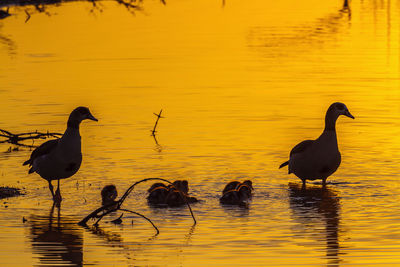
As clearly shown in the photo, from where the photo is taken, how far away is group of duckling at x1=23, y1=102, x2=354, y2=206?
1562cm

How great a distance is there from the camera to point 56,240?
1378cm

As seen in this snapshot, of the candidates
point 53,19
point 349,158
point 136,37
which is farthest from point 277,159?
point 53,19

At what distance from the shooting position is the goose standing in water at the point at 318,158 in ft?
55.5

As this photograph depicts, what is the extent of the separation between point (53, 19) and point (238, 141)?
1009 inches

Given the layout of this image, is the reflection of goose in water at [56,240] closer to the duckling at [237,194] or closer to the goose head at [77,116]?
the goose head at [77,116]

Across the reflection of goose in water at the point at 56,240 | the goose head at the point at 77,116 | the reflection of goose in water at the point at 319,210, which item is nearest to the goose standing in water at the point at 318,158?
the reflection of goose in water at the point at 319,210

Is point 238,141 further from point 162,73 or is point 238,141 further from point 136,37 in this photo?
point 136,37

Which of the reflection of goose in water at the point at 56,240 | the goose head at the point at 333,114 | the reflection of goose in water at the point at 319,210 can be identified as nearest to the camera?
the reflection of goose in water at the point at 56,240

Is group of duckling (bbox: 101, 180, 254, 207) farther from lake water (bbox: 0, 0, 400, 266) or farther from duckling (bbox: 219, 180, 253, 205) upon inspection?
lake water (bbox: 0, 0, 400, 266)

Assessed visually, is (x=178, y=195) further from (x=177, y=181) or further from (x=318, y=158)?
(x=318, y=158)

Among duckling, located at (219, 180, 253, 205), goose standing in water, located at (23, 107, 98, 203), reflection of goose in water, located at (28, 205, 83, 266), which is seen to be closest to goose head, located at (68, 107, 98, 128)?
goose standing in water, located at (23, 107, 98, 203)

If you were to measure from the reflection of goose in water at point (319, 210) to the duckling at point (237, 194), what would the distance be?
25.5 inches

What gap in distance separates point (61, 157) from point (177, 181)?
1.74m

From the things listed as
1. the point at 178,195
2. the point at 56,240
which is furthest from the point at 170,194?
the point at 56,240
